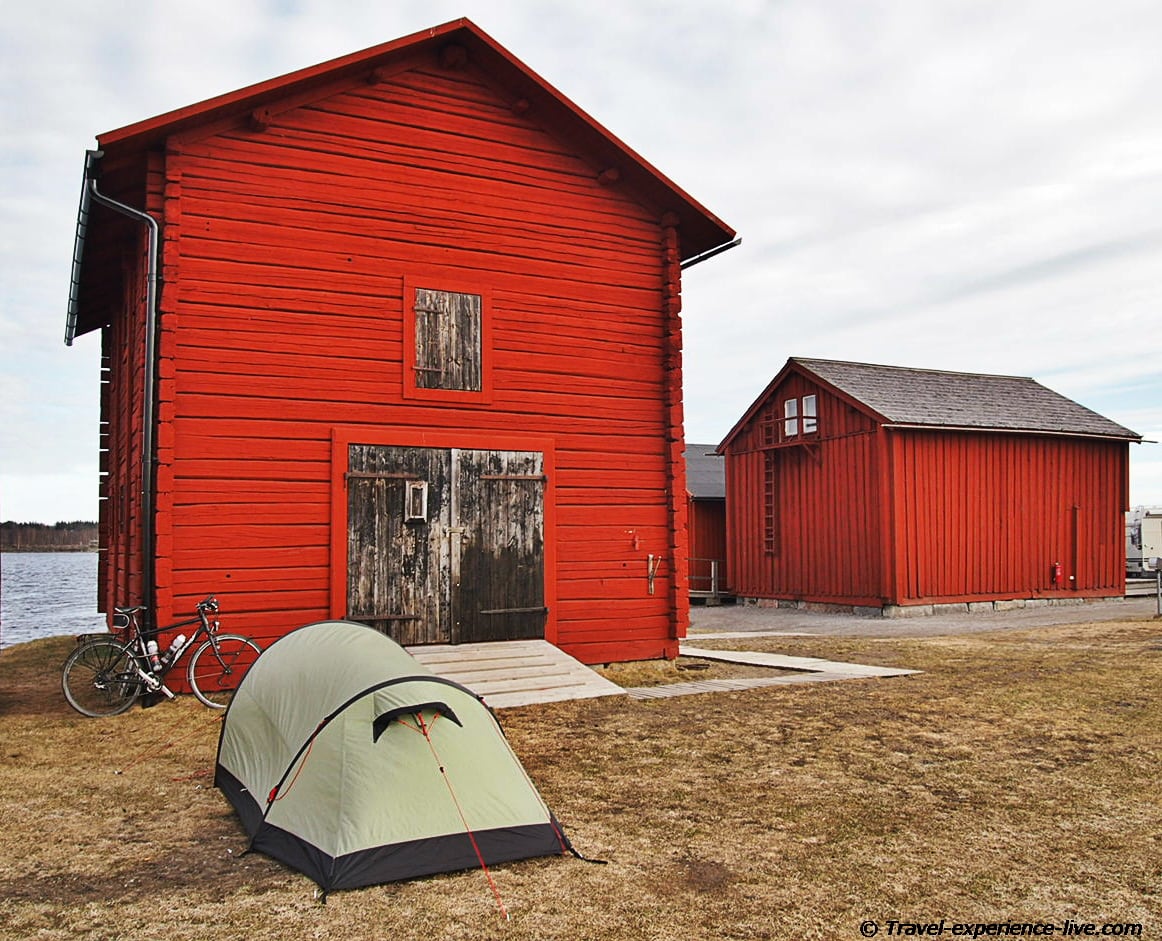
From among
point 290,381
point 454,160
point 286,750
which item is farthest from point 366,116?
point 286,750

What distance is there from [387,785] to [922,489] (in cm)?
1898

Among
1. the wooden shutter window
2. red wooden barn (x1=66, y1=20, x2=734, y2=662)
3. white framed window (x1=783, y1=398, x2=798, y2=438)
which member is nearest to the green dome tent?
red wooden barn (x1=66, y1=20, x2=734, y2=662)

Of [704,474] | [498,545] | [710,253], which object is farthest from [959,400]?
[498,545]

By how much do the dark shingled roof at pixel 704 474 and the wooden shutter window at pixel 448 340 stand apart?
57.3 feet

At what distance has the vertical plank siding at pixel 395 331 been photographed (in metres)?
10.7

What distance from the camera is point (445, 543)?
11711 mm

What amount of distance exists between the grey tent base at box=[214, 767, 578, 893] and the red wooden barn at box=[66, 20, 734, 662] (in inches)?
200

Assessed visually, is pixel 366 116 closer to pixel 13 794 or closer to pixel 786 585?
pixel 13 794

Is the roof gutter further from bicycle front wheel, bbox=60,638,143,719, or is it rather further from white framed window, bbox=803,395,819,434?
white framed window, bbox=803,395,819,434

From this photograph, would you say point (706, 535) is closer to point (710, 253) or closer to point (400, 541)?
point (710, 253)

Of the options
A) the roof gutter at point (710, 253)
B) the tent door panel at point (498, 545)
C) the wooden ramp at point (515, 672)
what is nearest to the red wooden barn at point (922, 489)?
the roof gutter at point (710, 253)

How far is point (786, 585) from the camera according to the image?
84.1 ft

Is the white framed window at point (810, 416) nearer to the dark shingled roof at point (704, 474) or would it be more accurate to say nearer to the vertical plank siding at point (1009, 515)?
the vertical plank siding at point (1009, 515)

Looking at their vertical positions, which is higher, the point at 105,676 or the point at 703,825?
the point at 105,676
